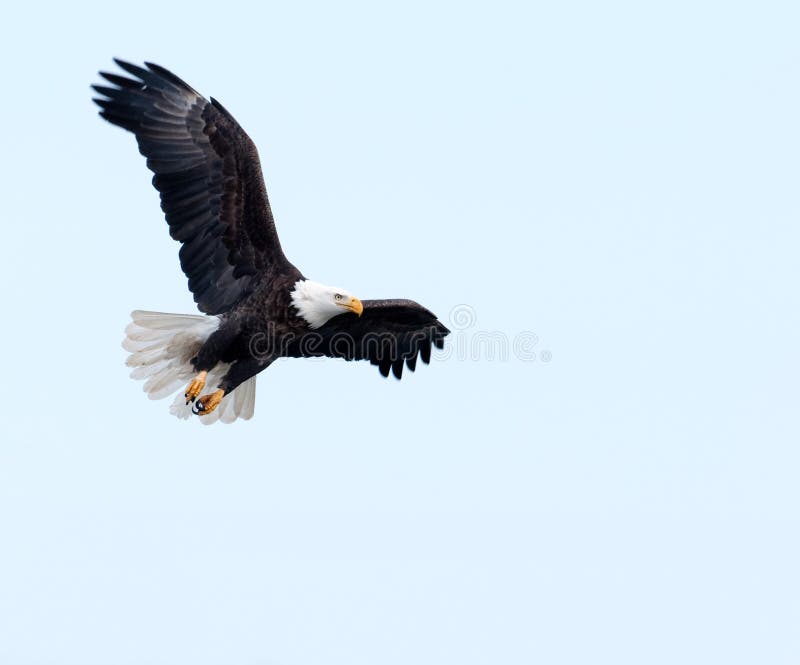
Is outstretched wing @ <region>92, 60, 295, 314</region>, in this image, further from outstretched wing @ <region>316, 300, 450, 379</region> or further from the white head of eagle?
outstretched wing @ <region>316, 300, 450, 379</region>

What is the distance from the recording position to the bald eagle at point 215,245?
10.8m

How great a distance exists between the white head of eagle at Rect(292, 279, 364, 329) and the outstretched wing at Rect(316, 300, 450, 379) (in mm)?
526

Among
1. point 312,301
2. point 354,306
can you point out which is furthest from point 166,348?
point 354,306

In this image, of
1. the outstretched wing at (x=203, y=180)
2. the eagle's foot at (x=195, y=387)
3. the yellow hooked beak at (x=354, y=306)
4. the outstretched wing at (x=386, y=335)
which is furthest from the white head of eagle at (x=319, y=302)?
the eagle's foot at (x=195, y=387)

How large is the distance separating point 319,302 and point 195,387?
109cm

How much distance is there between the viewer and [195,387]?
11.0 metres

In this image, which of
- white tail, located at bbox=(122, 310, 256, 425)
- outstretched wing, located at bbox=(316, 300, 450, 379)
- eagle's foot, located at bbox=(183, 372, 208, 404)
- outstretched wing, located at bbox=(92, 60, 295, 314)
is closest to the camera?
outstretched wing, located at bbox=(92, 60, 295, 314)

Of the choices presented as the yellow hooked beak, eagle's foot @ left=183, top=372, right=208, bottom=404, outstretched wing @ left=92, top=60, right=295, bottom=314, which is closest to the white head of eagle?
the yellow hooked beak

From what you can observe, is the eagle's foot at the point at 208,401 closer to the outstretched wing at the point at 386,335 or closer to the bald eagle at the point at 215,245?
the bald eagle at the point at 215,245

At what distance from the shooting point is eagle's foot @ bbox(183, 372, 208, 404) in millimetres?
10992

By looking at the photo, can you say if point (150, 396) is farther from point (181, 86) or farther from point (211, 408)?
point (181, 86)

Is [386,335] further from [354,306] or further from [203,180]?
[203,180]

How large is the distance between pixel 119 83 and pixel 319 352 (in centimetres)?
254

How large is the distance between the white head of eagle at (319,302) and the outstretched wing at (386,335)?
1.73 feet
